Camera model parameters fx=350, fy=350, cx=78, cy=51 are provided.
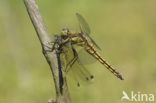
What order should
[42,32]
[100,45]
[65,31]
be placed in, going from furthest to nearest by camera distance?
[100,45] < [65,31] < [42,32]

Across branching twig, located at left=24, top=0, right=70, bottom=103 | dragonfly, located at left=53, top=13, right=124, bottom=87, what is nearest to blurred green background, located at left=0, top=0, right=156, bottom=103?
dragonfly, located at left=53, top=13, right=124, bottom=87

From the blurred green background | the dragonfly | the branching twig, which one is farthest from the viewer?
the blurred green background

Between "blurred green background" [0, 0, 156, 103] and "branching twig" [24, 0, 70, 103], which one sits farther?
"blurred green background" [0, 0, 156, 103]

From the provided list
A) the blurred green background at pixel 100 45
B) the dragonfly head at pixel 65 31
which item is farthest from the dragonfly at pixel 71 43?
the blurred green background at pixel 100 45

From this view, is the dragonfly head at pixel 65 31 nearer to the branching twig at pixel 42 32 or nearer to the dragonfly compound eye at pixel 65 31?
the dragonfly compound eye at pixel 65 31

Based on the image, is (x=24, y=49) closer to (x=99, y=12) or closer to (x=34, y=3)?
(x=99, y=12)

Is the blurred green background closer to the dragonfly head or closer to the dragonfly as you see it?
the dragonfly

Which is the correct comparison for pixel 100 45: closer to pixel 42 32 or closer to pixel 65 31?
pixel 65 31

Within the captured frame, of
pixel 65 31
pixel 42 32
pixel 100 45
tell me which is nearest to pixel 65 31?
pixel 65 31

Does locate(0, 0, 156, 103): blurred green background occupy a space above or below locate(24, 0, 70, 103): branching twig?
below
